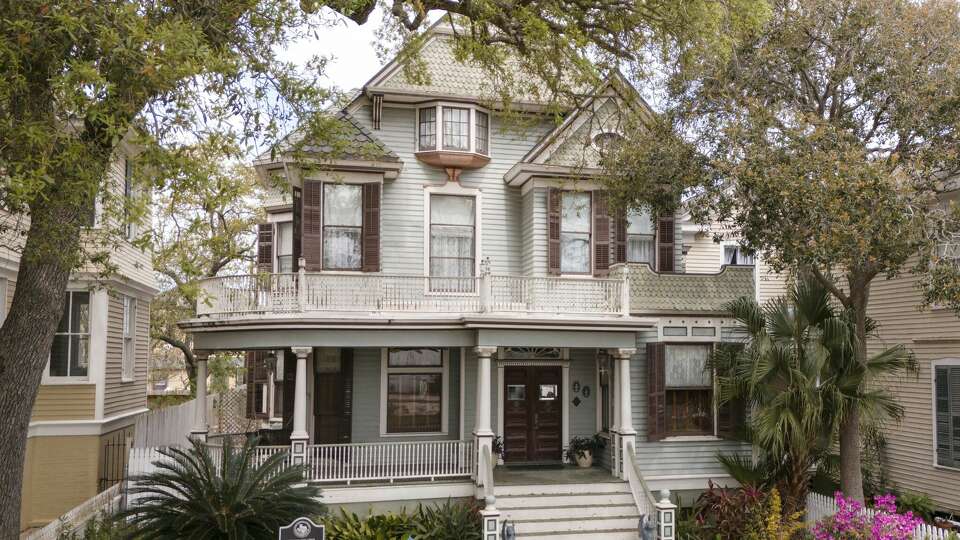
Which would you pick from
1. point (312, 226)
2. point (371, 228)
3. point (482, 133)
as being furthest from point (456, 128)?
point (312, 226)

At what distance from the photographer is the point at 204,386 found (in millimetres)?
16547

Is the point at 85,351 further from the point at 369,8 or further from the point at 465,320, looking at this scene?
the point at 369,8

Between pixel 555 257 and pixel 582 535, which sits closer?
pixel 582 535

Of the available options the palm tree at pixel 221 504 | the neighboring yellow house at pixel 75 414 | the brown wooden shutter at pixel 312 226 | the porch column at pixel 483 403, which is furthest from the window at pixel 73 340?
the porch column at pixel 483 403

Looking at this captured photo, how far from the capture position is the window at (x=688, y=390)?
1770cm

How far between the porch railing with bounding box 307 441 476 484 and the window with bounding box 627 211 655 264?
6124 millimetres

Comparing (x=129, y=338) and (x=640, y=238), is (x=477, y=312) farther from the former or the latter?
(x=129, y=338)

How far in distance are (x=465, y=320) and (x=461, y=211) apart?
3677mm

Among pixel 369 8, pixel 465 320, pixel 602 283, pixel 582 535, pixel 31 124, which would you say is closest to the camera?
pixel 31 124

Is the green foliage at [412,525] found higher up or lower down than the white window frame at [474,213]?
lower down

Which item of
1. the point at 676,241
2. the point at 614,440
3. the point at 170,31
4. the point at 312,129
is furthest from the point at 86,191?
the point at 676,241

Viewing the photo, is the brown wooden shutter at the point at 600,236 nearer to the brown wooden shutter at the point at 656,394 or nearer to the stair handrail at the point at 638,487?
the brown wooden shutter at the point at 656,394

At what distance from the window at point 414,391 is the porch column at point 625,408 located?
4.19 metres

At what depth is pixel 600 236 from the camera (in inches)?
719
